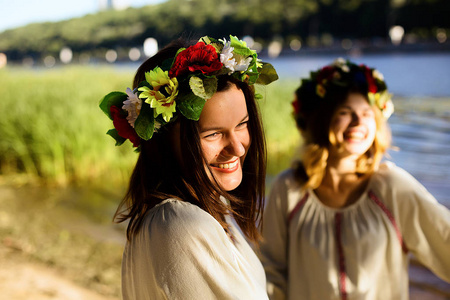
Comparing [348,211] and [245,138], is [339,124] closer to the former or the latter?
[348,211]

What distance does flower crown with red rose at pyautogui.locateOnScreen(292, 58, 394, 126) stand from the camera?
7.89 ft

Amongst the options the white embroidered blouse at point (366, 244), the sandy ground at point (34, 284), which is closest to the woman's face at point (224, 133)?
the white embroidered blouse at point (366, 244)

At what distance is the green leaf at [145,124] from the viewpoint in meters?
1.21

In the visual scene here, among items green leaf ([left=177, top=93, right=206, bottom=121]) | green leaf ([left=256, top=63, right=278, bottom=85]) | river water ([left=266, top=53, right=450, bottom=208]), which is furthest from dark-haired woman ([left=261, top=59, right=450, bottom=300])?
green leaf ([left=177, top=93, right=206, bottom=121])

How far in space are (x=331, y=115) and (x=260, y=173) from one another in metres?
1.03

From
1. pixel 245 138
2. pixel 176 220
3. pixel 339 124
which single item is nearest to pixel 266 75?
pixel 245 138

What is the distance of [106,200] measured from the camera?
6613mm

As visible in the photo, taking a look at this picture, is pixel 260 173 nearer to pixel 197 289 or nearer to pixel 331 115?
pixel 197 289

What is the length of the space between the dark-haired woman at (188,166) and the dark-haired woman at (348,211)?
1.00m

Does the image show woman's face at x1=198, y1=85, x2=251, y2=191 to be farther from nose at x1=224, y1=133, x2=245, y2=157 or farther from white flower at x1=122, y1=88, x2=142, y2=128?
white flower at x1=122, y1=88, x2=142, y2=128

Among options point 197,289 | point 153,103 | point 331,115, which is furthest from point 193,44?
point 331,115

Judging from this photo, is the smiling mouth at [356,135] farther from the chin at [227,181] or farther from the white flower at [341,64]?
the chin at [227,181]

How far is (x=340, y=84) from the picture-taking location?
7.88 ft

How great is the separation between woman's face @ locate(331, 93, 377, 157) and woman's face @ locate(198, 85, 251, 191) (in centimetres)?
115
